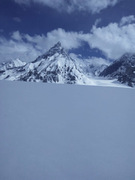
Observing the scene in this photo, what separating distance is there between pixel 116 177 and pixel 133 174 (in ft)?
3.62

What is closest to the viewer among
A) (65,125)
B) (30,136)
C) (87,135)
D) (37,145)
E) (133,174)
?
(133,174)

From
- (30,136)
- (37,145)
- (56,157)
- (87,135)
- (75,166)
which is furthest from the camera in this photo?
(87,135)

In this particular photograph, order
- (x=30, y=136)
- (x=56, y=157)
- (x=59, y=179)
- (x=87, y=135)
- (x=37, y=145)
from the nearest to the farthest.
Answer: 1. (x=59, y=179)
2. (x=56, y=157)
3. (x=37, y=145)
4. (x=30, y=136)
5. (x=87, y=135)

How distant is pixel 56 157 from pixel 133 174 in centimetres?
481

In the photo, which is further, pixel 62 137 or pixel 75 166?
pixel 62 137

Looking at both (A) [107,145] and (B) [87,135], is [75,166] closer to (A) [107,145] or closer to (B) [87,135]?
(A) [107,145]

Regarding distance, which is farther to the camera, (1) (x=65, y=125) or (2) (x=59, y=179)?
(1) (x=65, y=125)

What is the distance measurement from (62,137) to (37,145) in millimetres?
2669

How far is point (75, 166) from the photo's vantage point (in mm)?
9898

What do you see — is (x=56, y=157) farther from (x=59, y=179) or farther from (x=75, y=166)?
(x=59, y=179)

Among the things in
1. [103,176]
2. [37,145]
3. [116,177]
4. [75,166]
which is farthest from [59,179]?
[37,145]

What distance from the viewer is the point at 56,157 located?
1071cm

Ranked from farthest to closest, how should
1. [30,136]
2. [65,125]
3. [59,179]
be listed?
1. [65,125]
2. [30,136]
3. [59,179]

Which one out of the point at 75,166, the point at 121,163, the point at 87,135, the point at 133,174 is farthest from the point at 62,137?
the point at 133,174
